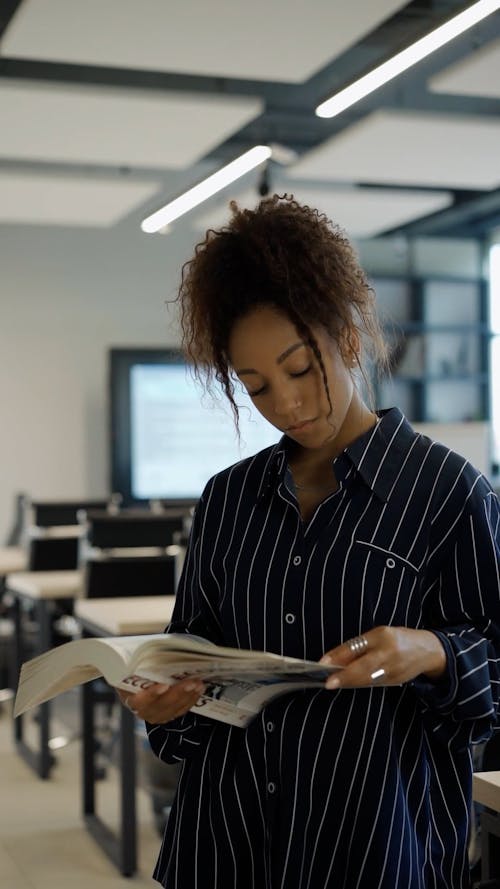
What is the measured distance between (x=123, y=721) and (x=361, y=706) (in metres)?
2.66

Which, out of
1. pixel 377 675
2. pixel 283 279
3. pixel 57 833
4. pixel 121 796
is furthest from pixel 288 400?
pixel 57 833

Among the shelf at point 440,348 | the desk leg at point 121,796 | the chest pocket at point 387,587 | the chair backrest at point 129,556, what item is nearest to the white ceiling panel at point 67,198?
the chair backrest at point 129,556

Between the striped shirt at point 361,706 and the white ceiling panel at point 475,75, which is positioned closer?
the striped shirt at point 361,706

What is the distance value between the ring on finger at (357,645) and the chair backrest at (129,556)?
139 inches

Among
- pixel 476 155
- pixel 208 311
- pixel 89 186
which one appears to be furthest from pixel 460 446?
pixel 208 311

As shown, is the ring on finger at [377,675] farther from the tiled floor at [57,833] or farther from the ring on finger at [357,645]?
the tiled floor at [57,833]

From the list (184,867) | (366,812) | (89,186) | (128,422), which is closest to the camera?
(366,812)

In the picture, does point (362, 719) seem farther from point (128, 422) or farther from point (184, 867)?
point (128, 422)

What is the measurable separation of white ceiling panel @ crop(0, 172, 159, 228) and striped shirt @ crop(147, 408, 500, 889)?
6026 millimetres

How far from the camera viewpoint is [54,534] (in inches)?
244

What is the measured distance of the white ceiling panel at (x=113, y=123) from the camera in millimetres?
5445

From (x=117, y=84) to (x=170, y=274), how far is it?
3.17 meters

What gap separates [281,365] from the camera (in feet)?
4.27

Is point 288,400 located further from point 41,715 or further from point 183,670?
point 41,715
